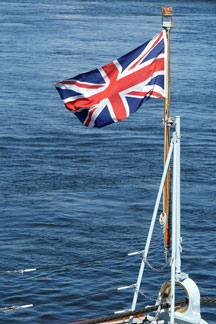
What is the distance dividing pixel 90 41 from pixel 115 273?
60259mm

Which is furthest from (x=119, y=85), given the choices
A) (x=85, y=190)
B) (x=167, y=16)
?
(x=85, y=190)

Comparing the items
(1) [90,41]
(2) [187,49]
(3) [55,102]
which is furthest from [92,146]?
(1) [90,41]

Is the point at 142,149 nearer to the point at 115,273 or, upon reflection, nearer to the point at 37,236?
the point at 37,236

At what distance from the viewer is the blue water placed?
23.5 m

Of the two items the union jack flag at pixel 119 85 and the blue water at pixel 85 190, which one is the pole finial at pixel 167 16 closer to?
the union jack flag at pixel 119 85

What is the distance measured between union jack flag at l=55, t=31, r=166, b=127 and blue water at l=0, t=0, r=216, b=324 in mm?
3774

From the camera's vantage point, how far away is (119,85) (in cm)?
1495

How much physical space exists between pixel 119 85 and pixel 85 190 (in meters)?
Answer: 18.6

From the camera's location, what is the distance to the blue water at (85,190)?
76.9 feet

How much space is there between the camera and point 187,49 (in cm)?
7612

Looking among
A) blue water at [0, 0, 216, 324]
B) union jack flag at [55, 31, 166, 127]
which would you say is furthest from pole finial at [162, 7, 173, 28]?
blue water at [0, 0, 216, 324]

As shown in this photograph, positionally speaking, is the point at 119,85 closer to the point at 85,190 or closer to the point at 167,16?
the point at 167,16

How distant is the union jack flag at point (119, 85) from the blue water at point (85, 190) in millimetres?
3774

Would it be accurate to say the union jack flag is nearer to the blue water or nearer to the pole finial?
the pole finial
